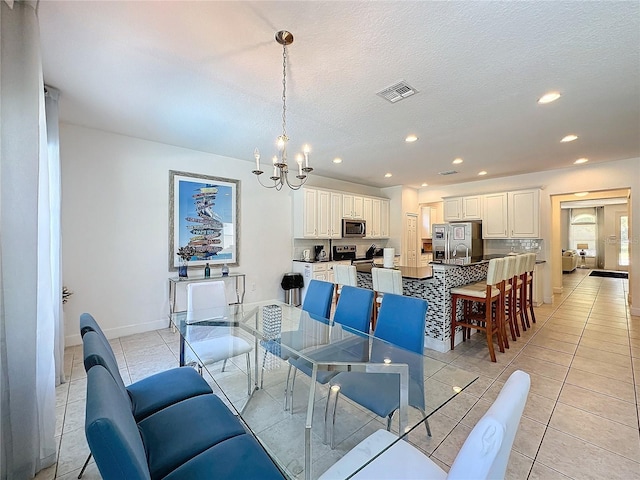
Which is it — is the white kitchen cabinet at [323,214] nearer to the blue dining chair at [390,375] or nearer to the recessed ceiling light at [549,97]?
the blue dining chair at [390,375]

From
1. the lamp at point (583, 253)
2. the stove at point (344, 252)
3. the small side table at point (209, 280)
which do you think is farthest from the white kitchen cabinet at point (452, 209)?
the lamp at point (583, 253)

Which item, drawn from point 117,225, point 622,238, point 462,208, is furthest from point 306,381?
point 622,238

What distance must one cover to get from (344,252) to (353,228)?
1.92 ft

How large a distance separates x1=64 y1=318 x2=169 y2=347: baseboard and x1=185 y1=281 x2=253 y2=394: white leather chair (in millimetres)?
1359

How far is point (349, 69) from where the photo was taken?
2176mm

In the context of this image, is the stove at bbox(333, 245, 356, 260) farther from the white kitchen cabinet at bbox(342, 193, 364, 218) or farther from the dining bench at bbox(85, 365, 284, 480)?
the dining bench at bbox(85, 365, 284, 480)

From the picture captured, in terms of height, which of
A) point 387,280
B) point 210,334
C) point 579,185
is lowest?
point 210,334

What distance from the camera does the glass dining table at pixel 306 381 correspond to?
4.25 feet

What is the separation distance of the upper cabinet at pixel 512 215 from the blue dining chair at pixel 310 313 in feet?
15.9

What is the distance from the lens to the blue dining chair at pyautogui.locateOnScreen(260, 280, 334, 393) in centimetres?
205

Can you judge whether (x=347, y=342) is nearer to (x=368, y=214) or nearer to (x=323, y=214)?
(x=323, y=214)

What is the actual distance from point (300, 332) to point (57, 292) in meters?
2.28

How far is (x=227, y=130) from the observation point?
3.46m

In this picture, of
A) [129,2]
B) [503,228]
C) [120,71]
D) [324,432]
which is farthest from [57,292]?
[503,228]
